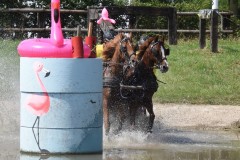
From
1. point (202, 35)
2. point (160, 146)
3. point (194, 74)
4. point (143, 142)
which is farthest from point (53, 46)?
point (202, 35)

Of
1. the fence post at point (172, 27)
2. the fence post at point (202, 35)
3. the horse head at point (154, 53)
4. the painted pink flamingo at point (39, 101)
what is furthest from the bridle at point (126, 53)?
the fence post at point (172, 27)

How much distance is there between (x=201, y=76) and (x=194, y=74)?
0.27 metres

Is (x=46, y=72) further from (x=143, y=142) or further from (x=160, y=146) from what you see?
(x=143, y=142)

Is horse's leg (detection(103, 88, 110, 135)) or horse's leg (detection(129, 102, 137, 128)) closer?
horse's leg (detection(103, 88, 110, 135))

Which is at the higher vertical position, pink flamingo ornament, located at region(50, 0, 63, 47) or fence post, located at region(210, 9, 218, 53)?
pink flamingo ornament, located at region(50, 0, 63, 47)

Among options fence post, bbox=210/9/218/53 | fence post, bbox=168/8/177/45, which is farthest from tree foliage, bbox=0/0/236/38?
fence post, bbox=210/9/218/53

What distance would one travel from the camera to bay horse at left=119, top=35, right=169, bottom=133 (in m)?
15.4

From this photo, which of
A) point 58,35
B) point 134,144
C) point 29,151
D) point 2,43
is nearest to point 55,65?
point 58,35

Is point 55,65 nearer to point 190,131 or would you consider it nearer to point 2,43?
point 190,131

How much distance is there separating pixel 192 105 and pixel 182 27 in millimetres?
14716

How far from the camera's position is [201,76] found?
22500 millimetres

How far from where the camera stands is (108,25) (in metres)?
16.8

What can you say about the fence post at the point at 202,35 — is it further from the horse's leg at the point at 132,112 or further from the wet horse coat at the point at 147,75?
the horse's leg at the point at 132,112

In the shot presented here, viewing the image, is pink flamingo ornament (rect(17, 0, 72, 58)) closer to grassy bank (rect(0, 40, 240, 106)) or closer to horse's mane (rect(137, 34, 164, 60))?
horse's mane (rect(137, 34, 164, 60))
